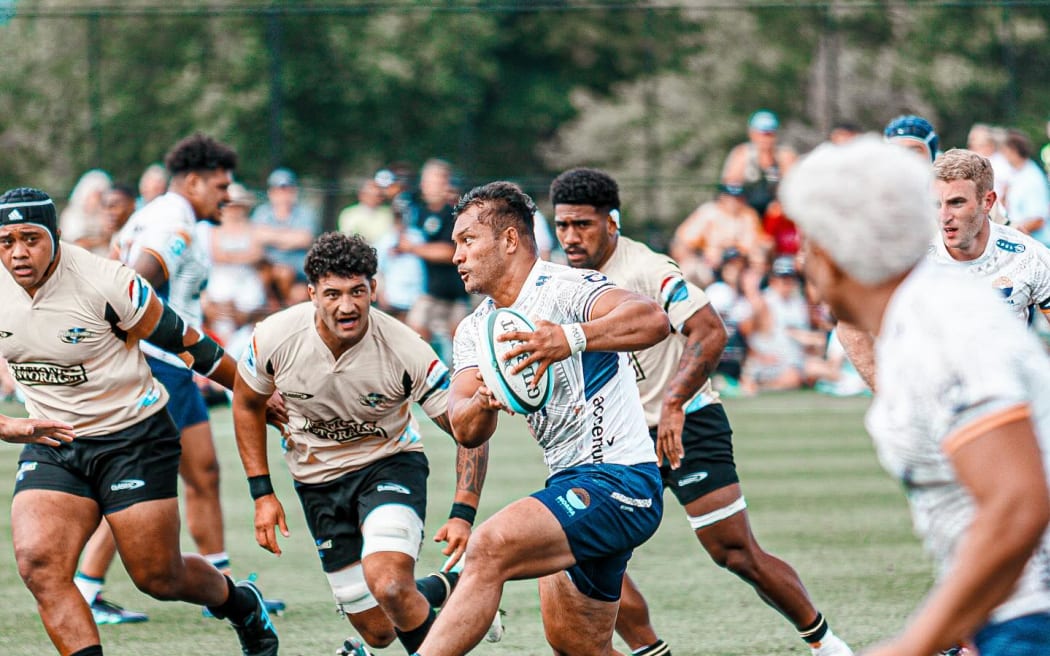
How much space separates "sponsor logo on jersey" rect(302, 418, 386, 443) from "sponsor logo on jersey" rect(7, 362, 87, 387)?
968 mm

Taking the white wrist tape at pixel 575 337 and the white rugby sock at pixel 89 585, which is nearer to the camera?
the white wrist tape at pixel 575 337

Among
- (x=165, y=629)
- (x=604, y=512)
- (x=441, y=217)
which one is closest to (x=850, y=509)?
(x=165, y=629)

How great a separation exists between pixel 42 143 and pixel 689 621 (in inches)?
825

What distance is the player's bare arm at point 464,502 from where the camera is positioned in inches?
204

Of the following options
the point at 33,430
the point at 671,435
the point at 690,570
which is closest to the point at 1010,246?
the point at 671,435

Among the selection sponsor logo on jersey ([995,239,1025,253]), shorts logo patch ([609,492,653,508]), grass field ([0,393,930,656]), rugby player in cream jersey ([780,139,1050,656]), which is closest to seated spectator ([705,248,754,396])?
grass field ([0,393,930,656])

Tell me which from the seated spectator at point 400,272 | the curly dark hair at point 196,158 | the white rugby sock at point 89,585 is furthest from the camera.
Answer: the seated spectator at point 400,272

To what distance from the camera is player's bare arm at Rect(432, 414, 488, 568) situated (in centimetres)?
518

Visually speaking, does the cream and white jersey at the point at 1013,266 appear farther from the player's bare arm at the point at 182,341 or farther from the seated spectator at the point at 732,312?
the seated spectator at the point at 732,312

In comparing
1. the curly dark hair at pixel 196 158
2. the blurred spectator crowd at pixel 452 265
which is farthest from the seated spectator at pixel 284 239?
the curly dark hair at pixel 196 158

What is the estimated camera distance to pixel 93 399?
5.93m

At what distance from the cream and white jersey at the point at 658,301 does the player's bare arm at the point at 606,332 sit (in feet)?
4.82

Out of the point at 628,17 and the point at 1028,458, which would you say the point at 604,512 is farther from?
the point at 628,17

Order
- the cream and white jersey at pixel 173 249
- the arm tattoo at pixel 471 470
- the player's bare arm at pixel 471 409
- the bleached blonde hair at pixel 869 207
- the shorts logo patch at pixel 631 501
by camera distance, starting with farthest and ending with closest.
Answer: the cream and white jersey at pixel 173 249, the arm tattoo at pixel 471 470, the shorts logo patch at pixel 631 501, the player's bare arm at pixel 471 409, the bleached blonde hair at pixel 869 207
